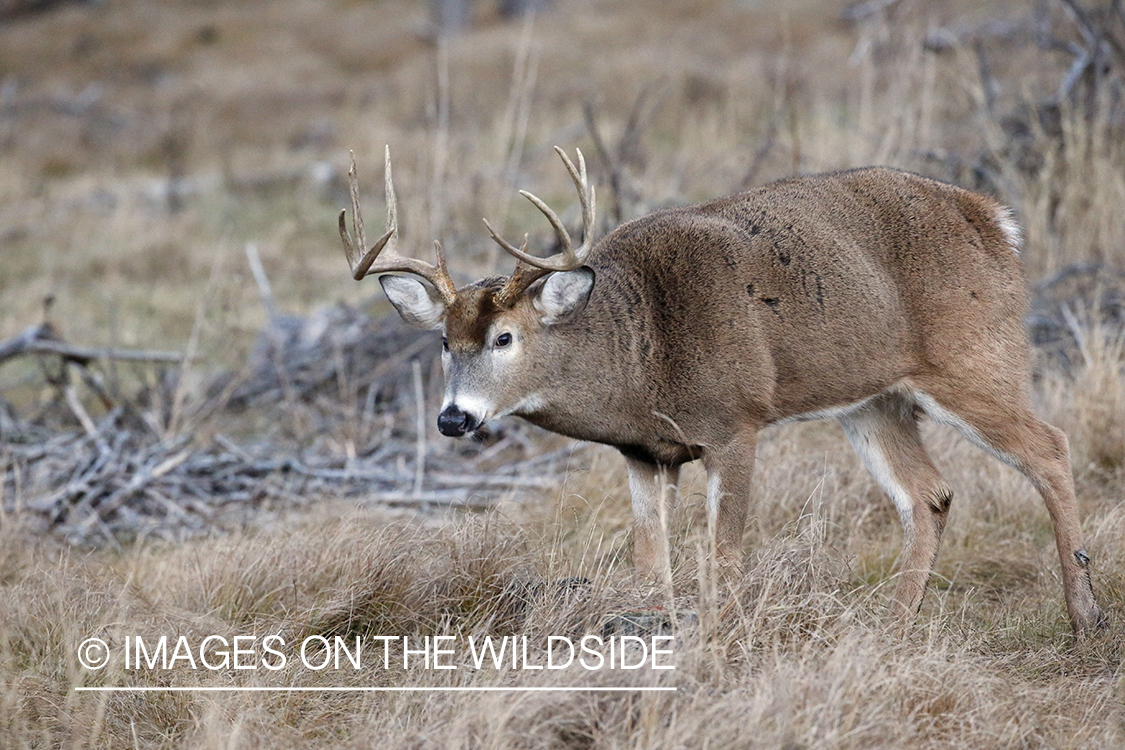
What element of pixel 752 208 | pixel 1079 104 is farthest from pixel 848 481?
pixel 1079 104

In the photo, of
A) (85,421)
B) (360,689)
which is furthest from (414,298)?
(85,421)

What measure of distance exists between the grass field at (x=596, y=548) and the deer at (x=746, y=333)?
33cm

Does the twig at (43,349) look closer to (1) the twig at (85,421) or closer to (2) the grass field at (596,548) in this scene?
(1) the twig at (85,421)

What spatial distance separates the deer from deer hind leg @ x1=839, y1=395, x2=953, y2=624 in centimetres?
4

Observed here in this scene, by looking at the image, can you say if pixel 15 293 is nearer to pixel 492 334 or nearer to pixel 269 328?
pixel 269 328

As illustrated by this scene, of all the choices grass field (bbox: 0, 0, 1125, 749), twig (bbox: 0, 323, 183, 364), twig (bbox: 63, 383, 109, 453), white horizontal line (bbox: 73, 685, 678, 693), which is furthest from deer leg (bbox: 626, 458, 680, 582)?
twig (bbox: 0, 323, 183, 364)

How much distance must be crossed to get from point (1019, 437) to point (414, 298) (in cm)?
237

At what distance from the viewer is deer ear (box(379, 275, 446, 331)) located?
4.55m

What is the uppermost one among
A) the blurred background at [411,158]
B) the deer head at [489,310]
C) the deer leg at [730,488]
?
the deer head at [489,310]

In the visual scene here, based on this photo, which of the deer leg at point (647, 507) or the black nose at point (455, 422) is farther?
the deer leg at point (647, 507)

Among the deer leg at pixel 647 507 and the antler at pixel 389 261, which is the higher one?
the antler at pixel 389 261

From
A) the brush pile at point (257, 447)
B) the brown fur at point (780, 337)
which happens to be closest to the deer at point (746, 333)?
the brown fur at point (780, 337)

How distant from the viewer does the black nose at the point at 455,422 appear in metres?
4.27

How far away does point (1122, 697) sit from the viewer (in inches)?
153
